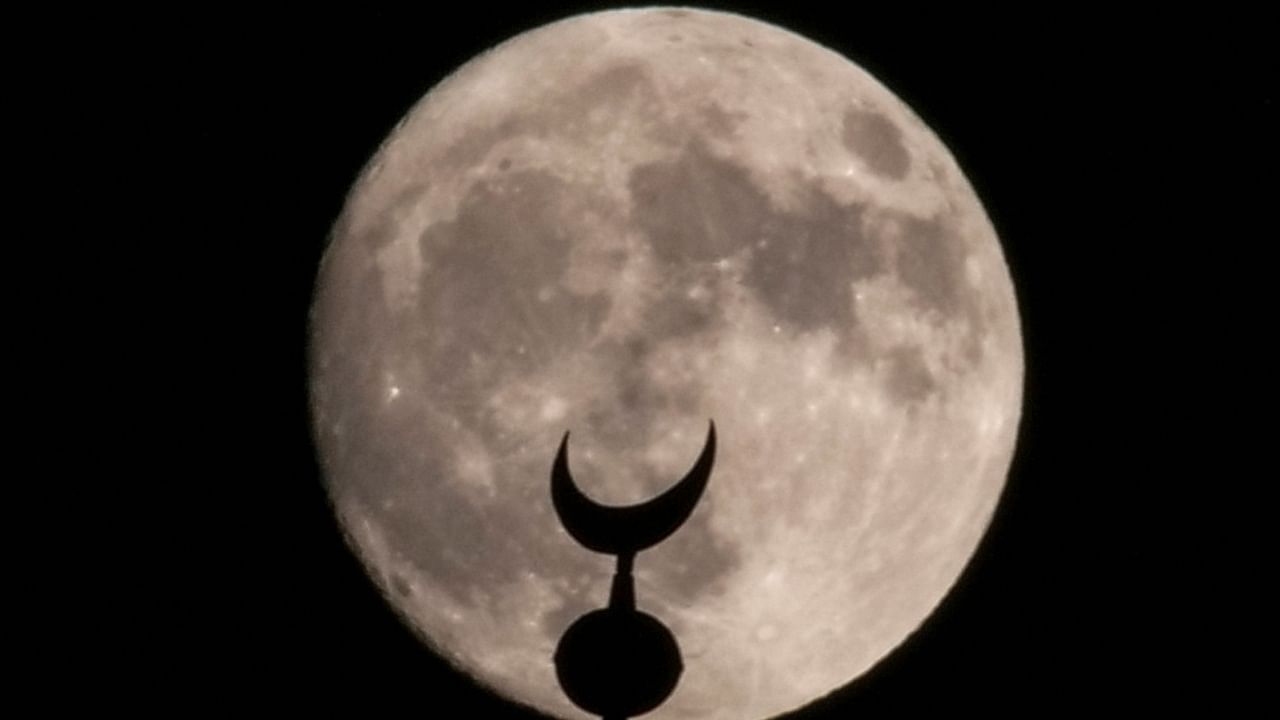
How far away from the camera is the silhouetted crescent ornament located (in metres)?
4.77

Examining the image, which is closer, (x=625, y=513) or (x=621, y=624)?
(x=625, y=513)

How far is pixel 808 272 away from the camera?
4.87 m

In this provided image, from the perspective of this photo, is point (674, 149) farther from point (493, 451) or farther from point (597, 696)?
point (597, 696)

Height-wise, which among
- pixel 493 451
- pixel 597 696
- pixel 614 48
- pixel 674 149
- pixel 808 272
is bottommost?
pixel 597 696

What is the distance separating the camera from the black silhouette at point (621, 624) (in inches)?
189

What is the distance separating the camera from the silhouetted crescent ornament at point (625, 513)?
4.77m

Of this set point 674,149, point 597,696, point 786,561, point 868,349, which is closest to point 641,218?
point 674,149

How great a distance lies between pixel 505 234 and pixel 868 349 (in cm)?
112

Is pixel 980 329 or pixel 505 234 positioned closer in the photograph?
pixel 505 234

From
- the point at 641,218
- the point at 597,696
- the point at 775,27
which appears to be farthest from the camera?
the point at 775,27

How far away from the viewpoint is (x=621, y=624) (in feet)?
16.5

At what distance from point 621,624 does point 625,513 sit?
414 mm

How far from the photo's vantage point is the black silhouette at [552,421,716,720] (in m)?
4.80

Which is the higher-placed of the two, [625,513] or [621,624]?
[625,513]
